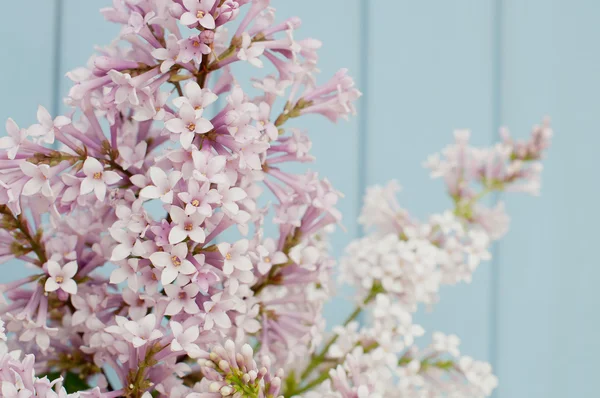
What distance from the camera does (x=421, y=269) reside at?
653 mm

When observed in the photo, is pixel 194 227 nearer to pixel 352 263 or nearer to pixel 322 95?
pixel 322 95

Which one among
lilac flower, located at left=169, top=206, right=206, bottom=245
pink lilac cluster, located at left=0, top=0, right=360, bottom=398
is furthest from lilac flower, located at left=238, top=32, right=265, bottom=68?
lilac flower, located at left=169, top=206, right=206, bottom=245

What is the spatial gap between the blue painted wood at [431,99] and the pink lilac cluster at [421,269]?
0.59 ft

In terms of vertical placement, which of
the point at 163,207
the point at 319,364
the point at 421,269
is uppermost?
the point at 163,207

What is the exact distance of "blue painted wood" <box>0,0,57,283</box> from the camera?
70cm

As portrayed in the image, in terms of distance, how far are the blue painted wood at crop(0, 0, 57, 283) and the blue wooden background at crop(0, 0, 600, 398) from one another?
288 millimetres

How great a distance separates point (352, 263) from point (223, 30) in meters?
0.28

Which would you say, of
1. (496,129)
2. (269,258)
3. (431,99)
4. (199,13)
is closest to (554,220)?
(496,129)

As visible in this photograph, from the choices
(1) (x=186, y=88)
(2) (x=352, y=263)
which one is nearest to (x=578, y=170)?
(2) (x=352, y=263)

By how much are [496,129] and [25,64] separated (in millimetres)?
649

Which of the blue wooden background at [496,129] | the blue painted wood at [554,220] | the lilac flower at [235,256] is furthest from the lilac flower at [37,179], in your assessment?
the blue painted wood at [554,220]

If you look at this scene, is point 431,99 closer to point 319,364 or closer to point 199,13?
point 319,364

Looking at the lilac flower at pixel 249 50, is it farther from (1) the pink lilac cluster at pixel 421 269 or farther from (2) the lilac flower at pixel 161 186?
(1) the pink lilac cluster at pixel 421 269

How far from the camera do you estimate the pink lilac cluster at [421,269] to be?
2.10ft
